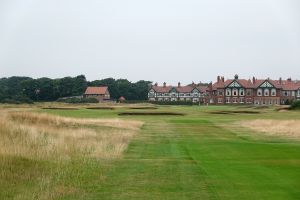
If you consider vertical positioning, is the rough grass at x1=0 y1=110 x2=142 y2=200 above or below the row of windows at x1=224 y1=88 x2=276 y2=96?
below

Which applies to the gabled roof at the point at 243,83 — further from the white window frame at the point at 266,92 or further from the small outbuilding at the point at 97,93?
the small outbuilding at the point at 97,93

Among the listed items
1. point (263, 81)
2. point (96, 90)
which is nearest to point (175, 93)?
point (96, 90)

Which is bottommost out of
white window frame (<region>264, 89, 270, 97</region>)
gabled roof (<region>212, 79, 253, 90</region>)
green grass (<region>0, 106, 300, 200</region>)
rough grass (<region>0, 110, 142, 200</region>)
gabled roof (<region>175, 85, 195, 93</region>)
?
green grass (<region>0, 106, 300, 200</region>)

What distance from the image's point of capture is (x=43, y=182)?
43.9ft

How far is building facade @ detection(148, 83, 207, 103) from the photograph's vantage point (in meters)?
189

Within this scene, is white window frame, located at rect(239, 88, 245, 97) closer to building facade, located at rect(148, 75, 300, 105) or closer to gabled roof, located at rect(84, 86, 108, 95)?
building facade, located at rect(148, 75, 300, 105)

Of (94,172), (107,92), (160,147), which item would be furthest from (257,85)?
(94,172)

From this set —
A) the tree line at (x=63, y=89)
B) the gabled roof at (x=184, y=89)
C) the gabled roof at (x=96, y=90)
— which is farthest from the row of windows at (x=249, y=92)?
the gabled roof at (x=96, y=90)

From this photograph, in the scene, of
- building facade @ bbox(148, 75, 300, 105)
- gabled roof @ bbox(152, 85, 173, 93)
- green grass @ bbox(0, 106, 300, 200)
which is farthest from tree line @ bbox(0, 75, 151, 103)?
green grass @ bbox(0, 106, 300, 200)

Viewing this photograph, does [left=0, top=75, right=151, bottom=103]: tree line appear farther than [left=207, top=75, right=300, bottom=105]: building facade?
Yes

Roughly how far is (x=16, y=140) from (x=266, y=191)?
12198 millimetres

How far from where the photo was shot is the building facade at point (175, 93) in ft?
621

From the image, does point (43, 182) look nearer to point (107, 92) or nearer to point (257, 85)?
point (257, 85)

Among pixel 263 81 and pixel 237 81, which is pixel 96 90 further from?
pixel 263 81
